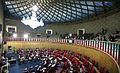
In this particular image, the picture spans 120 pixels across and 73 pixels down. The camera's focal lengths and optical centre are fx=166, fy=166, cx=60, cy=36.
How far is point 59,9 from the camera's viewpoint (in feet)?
98.2

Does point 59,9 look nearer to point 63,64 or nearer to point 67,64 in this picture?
point 63,64

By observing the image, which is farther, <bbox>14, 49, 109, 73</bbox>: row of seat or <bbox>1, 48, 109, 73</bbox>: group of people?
<bbox>1, 48, 109, 73</bbox>: group of people

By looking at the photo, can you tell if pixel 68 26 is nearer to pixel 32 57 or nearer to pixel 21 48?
pixel 21 48

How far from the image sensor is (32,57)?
24.1 m

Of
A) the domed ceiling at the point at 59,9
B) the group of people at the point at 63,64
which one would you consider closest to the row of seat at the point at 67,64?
the group of people at the point at 63,64

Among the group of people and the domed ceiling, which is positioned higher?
the domed ceiling

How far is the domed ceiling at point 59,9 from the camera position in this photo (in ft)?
75.4

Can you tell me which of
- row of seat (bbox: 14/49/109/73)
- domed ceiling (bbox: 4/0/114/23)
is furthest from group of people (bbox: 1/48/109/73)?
domed ceiling (bbox: 4/0/114/23)

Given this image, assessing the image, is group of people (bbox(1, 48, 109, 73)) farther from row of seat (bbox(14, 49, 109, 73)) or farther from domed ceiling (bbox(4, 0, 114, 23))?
domed ceiling (bbox(4, 0, 114, 23))

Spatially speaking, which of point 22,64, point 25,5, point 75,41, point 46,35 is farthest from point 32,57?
point 46,35

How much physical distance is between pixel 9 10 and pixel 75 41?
1499cm

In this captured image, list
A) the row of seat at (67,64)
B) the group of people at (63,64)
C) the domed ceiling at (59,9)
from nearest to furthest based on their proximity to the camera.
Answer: the row of seat at (67,64) → the group of people at (63,64) → the domed ceiling at (59,9)

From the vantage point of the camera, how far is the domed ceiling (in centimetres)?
2300

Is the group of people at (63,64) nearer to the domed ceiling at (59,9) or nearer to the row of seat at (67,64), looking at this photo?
the row of seat at (67,64)
